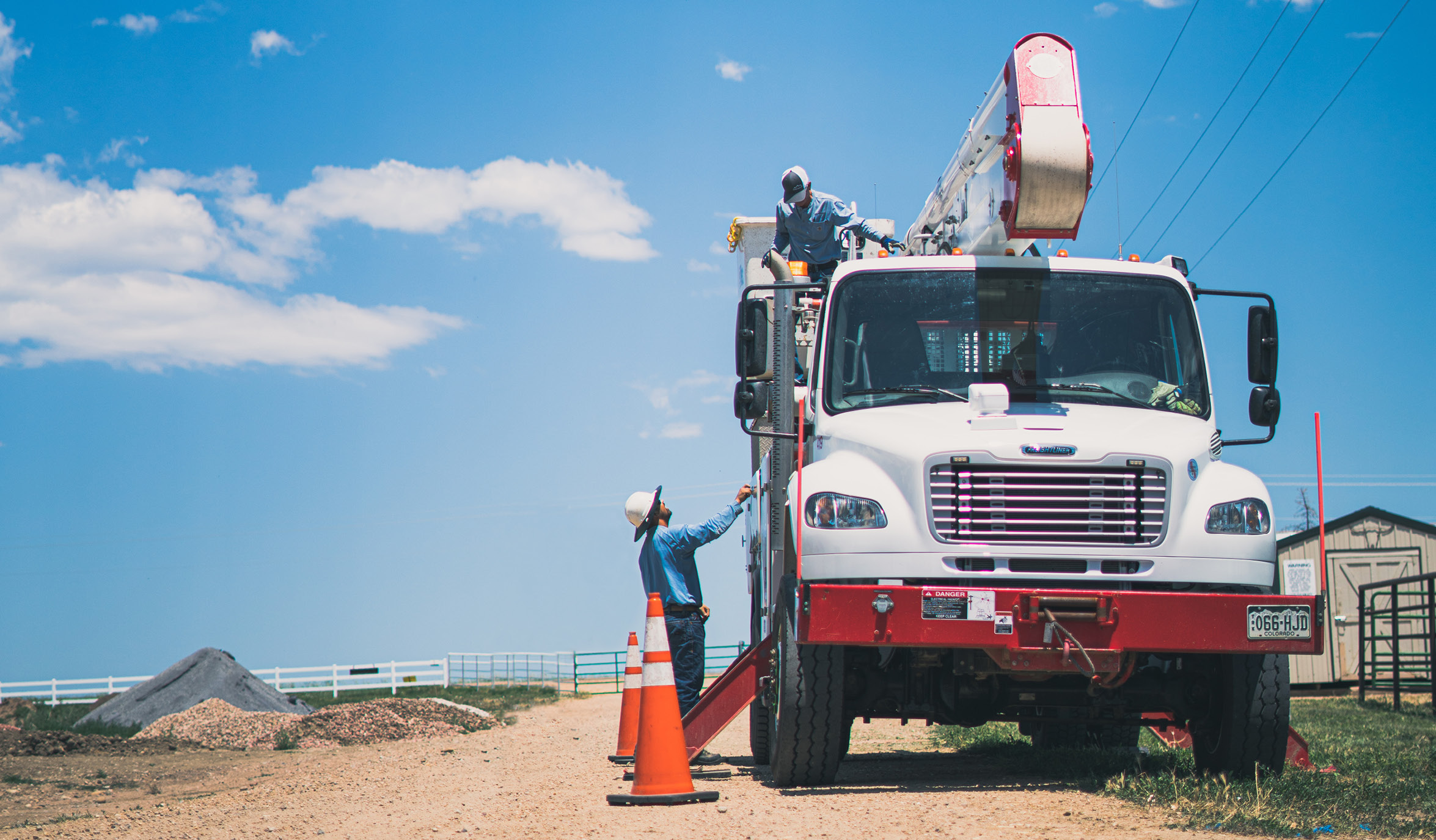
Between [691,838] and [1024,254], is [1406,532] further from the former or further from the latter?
[691,838]

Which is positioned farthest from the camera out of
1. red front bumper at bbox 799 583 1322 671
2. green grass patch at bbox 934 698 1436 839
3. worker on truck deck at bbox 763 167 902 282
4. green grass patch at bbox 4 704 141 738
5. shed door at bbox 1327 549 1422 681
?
shed door at bbox 1327 549 1422 681

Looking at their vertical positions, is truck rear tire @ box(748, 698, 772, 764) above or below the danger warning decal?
below

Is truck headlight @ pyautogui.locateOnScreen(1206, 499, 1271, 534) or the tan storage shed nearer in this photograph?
truck headlight @ pyautogui.locateOnScreen(1206, 499, 1271, 534)

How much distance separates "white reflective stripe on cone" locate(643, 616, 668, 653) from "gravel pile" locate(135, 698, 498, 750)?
8606 mm

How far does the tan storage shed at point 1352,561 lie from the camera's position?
909 inches

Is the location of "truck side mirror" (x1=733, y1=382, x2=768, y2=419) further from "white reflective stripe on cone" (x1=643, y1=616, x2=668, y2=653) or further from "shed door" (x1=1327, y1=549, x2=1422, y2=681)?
"shed door" (x1=1327, y1=549, x2=1422, y2=681)

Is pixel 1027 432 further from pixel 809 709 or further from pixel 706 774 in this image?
pixel 706 774

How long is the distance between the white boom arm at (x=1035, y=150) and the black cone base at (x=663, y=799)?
151 inches

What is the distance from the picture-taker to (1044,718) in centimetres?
728

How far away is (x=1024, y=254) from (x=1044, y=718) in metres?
3.14

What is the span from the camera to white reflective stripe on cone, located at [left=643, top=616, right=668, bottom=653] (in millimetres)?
6957

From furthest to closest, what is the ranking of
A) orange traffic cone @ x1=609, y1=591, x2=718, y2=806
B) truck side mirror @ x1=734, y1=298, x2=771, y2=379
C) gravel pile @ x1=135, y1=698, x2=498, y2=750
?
1. gravel pile @ x1=135, y1=698, x2=498, y2=750
2. truck side mirror @ x1=734, y1=298, x2=771, y2=379
3. orange traffic cone @ x1=609, y1=591, x2=718, y2=806

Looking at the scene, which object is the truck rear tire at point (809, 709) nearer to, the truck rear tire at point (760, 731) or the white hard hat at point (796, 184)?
the truck rear tire at point (760, 731)

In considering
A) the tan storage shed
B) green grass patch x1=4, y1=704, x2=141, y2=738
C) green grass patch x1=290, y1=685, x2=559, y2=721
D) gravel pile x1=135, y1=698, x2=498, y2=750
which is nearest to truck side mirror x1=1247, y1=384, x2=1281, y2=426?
gravel pile x1=135, y1=698, x2=498, y2=750
